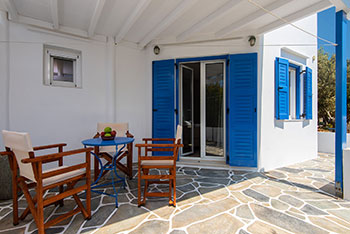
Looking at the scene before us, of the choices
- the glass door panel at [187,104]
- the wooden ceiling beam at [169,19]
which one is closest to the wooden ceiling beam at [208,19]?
the wooden ceiling beam at [169,19]

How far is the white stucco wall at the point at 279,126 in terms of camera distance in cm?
368

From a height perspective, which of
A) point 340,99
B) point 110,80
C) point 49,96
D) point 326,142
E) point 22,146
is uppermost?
point 110,80

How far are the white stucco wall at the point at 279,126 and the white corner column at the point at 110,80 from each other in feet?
10.6

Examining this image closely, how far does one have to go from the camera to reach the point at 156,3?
2.81 metres

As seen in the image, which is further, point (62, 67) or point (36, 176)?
point (62, 67)

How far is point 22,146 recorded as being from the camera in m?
1.61

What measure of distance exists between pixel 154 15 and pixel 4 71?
273 centimetres

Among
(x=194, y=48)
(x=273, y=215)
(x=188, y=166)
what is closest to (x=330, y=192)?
(x=273, y=215)

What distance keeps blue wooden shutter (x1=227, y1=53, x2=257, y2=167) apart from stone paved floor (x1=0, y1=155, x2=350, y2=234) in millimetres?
637

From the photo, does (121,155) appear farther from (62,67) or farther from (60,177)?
(62,67)

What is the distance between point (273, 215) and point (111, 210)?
6.40 ft

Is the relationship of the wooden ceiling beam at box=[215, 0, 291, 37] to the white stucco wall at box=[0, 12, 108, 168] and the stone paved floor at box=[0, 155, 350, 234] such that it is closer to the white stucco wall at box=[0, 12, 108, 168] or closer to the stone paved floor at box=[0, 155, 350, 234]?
the white stucco wall at box=[0, 12, 108, 168]

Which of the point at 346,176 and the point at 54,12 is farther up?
the point at 54,12

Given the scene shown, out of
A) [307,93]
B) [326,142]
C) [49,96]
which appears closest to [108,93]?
[49,96]
